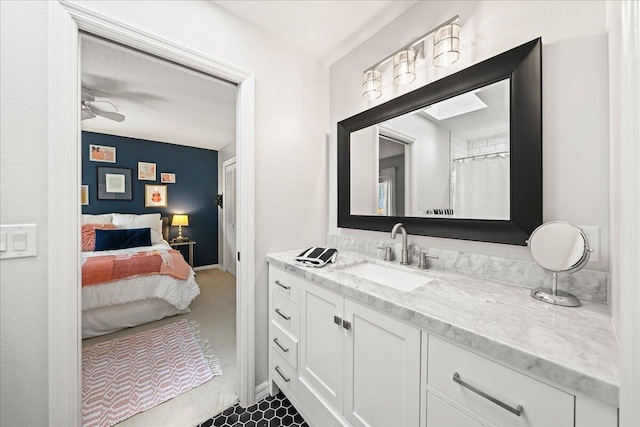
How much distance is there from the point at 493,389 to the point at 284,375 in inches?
46.4

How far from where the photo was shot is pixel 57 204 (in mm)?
995

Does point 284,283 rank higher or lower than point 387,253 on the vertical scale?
lower

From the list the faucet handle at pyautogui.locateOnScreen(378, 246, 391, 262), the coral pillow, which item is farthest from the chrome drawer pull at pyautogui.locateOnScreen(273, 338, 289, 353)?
the coral pillow

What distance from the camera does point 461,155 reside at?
1.23 m

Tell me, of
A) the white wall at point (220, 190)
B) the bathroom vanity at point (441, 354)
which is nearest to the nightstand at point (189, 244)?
the white wall at point (220, 190)

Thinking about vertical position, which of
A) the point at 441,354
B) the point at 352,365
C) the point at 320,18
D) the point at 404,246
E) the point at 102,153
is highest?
the point at 320,18

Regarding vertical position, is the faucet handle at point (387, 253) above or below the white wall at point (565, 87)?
below

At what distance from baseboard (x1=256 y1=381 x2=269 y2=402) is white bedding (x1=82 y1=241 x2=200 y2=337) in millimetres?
1640

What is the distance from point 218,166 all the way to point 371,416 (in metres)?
5.15

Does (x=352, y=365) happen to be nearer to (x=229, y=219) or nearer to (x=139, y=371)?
(x=139, y=371)

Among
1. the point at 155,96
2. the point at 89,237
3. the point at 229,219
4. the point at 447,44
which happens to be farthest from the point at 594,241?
the point at 89,237

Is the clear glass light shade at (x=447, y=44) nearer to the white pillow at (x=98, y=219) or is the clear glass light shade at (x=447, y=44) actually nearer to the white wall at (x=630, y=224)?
the white wall at (x=630, y=224)

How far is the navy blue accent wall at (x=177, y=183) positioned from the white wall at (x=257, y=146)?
382 cm

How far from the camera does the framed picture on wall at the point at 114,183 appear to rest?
13.1 feet
